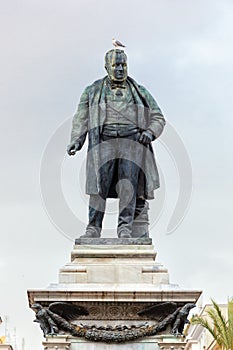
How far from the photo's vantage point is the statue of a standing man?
22922 millimetres

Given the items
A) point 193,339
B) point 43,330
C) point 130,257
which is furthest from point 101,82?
point 193,339

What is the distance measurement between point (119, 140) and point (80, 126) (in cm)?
81

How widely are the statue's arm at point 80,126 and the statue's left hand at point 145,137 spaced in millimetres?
1107

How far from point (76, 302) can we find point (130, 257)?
1.44 m

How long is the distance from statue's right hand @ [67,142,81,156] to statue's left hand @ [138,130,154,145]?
3.93 ft

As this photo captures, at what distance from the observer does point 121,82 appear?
23281 mm

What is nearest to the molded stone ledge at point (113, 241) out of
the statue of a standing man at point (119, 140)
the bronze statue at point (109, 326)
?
the statue of a standing man at point (119, 140)

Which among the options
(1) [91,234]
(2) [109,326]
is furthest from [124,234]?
(2) [109,326]

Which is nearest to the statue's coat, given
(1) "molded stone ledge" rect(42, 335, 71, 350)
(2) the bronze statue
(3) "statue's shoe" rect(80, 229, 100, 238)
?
(3) "statue's shoe" rect(80, 229, 100, 238)

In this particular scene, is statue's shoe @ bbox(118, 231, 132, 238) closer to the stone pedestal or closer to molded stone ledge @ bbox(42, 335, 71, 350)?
the stone pedestal

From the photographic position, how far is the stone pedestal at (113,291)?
21.0m

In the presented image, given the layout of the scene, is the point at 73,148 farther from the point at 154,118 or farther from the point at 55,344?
the point at 55,344

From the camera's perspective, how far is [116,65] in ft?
75.8

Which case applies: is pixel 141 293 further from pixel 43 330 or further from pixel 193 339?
pixel 193 339
